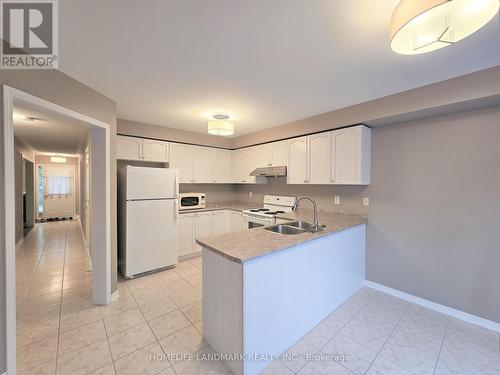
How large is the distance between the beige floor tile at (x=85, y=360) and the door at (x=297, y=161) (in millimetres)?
3028

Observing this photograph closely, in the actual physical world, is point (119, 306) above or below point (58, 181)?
below

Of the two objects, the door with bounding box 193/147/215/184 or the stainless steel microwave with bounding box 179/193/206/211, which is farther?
the door with bounding box 193/147/215/184

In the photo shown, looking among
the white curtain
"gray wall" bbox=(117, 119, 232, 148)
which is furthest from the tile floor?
the white curtain

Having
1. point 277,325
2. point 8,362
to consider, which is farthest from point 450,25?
point 8,362

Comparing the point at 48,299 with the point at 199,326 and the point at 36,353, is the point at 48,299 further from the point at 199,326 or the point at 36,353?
the point at 199,326

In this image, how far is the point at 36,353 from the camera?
1763 mm

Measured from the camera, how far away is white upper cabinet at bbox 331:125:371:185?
9.20 ft

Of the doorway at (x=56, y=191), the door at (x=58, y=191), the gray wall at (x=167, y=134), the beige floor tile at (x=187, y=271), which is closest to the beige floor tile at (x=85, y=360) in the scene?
the beige floor tile at (x=187, y=271)

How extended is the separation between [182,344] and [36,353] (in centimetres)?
117

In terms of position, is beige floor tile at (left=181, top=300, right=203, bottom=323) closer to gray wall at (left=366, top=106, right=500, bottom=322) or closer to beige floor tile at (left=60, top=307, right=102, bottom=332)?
beige floor tile at (left=60, top=307, right=102, bottom=332)

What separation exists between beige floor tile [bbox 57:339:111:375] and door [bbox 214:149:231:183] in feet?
10.6

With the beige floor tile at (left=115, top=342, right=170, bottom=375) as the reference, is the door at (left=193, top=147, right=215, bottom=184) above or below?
above

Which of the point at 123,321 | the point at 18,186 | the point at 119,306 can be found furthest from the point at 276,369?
the point at 18,186

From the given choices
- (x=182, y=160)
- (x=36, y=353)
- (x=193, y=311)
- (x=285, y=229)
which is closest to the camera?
(x=36, y=353)
